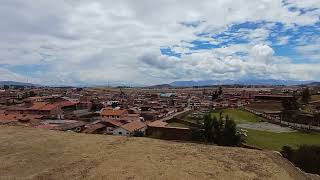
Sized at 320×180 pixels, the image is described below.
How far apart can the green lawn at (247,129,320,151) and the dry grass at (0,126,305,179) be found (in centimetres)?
2231

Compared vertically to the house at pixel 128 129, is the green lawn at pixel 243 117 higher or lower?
higher

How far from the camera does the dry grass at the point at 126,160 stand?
12.3 meters

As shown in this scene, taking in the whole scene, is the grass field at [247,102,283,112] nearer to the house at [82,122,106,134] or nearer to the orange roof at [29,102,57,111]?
the house at [82,122,106,134]

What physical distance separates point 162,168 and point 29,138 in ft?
23.6

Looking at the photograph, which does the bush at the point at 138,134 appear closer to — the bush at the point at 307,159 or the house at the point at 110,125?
the house at the point at 110,125

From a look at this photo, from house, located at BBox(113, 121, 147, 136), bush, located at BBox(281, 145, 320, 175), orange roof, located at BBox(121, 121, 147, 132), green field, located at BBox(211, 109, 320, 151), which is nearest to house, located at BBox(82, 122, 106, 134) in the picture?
house, located at BBox(113, 121, 147, 136)

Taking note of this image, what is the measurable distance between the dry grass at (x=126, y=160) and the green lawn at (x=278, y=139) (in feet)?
73.2

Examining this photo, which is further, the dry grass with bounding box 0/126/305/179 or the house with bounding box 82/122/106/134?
the house with bounding box 82/122/106/134

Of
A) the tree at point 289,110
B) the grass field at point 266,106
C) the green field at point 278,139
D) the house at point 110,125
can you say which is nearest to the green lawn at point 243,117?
the tree at point 289,110

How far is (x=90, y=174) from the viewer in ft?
39.8

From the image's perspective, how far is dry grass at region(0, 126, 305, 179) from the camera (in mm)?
→ 12320

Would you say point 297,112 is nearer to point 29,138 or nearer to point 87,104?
point 87,104

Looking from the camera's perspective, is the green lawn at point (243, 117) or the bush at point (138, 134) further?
the green lawn at point (243, 117)

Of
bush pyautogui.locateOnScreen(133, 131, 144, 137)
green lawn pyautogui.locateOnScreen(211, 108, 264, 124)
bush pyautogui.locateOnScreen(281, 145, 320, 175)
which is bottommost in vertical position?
bush pyautogui.locateOnScreen(133, 131, 144, 137)
